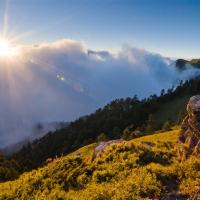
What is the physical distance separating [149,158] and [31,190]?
960cm

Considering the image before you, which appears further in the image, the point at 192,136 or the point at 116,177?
the point at 192,136

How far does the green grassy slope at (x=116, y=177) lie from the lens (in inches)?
963

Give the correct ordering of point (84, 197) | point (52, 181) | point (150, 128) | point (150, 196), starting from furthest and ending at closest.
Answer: point (150, 128) < point (52, 181) < point (84, 197) < point (150, 196)

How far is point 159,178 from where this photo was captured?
26.5 m

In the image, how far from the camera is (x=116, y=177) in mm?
28547

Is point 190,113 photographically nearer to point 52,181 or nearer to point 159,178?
point 159,178

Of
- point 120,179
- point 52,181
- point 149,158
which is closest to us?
point 120,179

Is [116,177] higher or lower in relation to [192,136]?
lower

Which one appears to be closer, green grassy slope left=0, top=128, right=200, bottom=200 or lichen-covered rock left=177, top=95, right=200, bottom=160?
green grassy slope left=0, top=128, right=200, bottom=200

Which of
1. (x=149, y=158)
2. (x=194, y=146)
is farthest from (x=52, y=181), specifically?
(x=194, y=146)

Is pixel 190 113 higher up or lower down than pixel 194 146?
higher up

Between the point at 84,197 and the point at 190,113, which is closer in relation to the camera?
the point at 84,197

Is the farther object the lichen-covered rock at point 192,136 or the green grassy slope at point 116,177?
the lichen-covered rock at point 192,136

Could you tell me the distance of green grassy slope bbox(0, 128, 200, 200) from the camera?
2447cm
